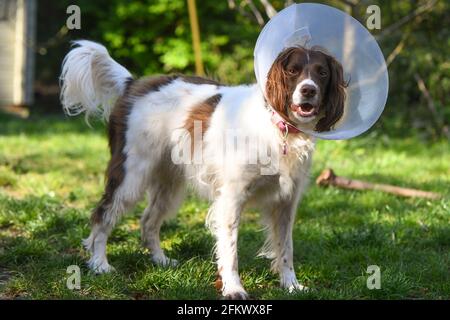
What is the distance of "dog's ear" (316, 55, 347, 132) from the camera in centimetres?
389

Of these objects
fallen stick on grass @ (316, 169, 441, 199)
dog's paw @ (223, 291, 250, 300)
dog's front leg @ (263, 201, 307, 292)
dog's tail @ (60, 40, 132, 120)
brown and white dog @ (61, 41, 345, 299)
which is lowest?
dog's paw @ (223, 291, 250, 300)

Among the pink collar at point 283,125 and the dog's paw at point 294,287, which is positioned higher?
the pink collar at point 283,125

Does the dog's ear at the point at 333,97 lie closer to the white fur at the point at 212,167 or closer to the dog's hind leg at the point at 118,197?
A: the white fur at the point at 212,167

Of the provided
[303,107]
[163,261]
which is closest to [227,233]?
[163,261]

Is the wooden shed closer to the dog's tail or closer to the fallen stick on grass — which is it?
A: the fallen stick on grass

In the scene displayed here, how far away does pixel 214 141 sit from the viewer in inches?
165

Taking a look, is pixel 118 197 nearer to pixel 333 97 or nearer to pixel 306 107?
pixel 306 107

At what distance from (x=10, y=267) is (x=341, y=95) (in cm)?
235

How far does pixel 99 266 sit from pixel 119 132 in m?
0.93

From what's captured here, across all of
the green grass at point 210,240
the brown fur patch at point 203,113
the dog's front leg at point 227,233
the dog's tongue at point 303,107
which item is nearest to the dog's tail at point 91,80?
the brown fur patch at point 203,113

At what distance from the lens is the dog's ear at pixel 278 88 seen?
3.80 m

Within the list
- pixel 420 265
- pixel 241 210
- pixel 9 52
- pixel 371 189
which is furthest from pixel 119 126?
pixel 9 52

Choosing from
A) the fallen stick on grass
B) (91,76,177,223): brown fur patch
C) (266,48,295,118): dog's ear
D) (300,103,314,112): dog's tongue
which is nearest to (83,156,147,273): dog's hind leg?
(91,76,177,223): brown fur patch

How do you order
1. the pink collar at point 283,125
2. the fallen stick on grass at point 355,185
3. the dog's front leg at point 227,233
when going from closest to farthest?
1. the pink collar at point 283,125
2. the dog's front leg at point 227,233
3. the fallen stick on grass at point 355,185
